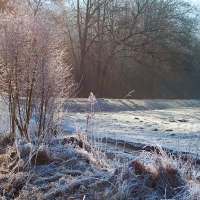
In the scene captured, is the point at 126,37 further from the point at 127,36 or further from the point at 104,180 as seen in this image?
the point at 104,180

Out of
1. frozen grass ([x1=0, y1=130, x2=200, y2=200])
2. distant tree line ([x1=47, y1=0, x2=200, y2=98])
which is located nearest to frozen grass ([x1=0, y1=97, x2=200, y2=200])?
frozen grass ([x1=0, y1=130, x2=200, y2=200])

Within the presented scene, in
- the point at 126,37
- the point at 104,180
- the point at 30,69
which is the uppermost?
the point at 126,37

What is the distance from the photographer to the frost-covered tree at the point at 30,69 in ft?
19.5

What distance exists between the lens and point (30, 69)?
6.16 m

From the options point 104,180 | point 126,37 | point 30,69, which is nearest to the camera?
point 104,180

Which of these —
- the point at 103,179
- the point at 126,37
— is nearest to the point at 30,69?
the point at 103,179

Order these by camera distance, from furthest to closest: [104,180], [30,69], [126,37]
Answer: [126,37], [30,69], [104,180]

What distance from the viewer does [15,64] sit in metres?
6.01

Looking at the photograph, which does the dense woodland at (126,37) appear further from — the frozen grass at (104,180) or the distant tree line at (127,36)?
the frozen grass at (104,180)

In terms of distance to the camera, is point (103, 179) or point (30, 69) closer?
point (103, 179)

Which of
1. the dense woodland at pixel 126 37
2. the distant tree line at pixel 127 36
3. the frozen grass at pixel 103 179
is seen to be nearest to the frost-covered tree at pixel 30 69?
the frozen grass at pixel 103 179

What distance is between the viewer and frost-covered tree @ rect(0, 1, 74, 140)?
5.94m

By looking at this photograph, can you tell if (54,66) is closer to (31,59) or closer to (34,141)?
(31,59)

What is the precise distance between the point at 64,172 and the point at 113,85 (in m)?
25.1
